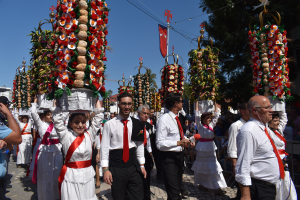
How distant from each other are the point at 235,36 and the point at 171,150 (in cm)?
1017

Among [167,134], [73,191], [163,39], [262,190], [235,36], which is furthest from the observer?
[235,36]

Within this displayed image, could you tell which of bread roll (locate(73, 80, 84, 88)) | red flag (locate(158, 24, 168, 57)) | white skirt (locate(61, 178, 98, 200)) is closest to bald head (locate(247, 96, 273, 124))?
bread roll (locate(73, 80, 84, 88))

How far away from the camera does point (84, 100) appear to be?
331 cm

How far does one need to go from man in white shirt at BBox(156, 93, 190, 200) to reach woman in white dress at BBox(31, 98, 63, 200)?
2.37m

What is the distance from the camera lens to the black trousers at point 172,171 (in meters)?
4.07

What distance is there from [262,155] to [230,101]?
1127cm

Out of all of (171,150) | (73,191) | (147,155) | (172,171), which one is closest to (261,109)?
(171,150)

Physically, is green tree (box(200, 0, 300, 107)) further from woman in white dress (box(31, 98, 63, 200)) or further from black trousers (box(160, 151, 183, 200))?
woman in white dress (box(31, 98, 63, 200))

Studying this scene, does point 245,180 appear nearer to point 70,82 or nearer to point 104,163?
point 104,163

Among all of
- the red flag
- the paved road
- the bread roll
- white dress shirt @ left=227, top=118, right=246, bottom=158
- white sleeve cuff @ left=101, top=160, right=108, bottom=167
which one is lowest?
the paved road

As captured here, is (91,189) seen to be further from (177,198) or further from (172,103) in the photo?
(172,103)

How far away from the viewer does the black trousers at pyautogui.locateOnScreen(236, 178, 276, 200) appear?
2.70 meters

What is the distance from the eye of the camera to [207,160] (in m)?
5.84

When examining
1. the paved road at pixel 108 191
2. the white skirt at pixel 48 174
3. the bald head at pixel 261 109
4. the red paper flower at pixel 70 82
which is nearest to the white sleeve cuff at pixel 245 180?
the bald head at pixel 261 109
